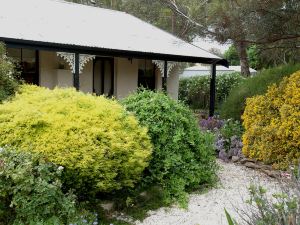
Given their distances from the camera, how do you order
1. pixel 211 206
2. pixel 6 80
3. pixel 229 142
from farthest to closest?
pixel 229 142, pixel 6 80, pixel 211 206

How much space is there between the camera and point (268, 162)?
305 inches

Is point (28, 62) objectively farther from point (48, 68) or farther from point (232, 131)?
point (232, 131)

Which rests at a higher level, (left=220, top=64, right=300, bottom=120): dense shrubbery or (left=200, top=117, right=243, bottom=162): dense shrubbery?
(left=220, top=64, right=300, bottom=120): dense shrubbery

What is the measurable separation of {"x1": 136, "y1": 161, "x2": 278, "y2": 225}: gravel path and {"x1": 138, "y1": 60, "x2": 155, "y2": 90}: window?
11.2m

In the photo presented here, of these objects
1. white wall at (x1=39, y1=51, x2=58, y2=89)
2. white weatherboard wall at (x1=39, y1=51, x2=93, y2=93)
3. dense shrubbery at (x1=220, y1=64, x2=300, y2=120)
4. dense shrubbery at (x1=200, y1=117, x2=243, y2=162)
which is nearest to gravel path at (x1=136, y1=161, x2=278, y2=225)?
dense shrubbery at (x1=200, y1=117, x2=243, y2=162)

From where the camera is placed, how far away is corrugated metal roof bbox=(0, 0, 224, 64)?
39.9 feet

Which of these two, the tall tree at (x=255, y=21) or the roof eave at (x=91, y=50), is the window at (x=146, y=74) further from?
the tall tree at (x=255, y=21)

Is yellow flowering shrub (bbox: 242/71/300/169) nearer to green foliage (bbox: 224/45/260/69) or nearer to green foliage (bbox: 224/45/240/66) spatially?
green foliage (bbox: 224/45/260/69)

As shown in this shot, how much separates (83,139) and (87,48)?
7.57 metres

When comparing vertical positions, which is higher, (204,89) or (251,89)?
(251,89)

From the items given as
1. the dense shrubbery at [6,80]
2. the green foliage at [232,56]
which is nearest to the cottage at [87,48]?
the dense shrubbery at [6,80]

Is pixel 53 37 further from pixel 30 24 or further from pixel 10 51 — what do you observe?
pixel 10 51

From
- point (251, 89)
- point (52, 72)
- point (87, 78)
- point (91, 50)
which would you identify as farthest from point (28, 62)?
point (251, 89)

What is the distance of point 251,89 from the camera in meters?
11.7
